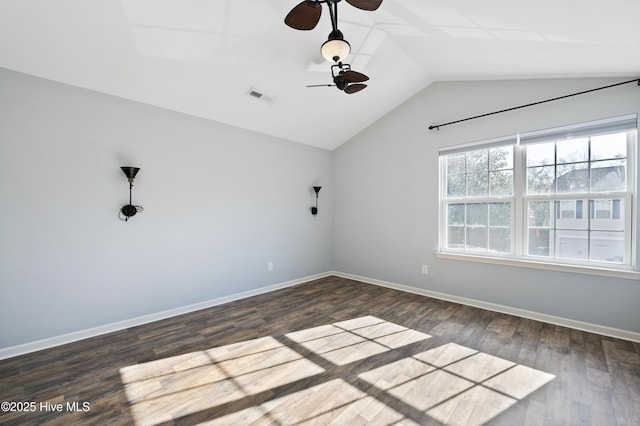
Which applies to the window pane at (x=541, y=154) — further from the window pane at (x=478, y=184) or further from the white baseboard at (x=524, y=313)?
the white baseboard at (x=524, y=313)

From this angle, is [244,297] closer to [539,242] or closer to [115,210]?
[115,210]

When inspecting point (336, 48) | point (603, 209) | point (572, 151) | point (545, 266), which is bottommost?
point (545, 266)

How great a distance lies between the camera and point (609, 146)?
283cm

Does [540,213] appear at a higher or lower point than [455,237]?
higher

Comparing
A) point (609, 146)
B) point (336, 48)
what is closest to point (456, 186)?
point (609, 146)

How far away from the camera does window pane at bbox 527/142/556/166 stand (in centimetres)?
315

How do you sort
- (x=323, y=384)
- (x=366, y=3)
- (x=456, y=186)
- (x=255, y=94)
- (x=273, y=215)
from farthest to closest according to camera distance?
(x=273, y=215), (x=456, y=186), (x=255, y=94), (x=323, y=384), (x=366, y=3)

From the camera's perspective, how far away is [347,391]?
1918 millimetres

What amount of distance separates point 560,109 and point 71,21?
4.76 meters

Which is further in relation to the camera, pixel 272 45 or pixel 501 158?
pixel 501 158

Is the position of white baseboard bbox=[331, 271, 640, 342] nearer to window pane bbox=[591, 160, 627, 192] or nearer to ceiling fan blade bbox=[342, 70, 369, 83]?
window pane bbox=[591, 160, 627, 192]

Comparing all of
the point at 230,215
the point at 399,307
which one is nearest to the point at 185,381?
the point at 230,215

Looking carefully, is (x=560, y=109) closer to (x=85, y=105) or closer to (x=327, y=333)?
(x=327, y=333)

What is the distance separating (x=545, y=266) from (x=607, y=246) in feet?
1.88
